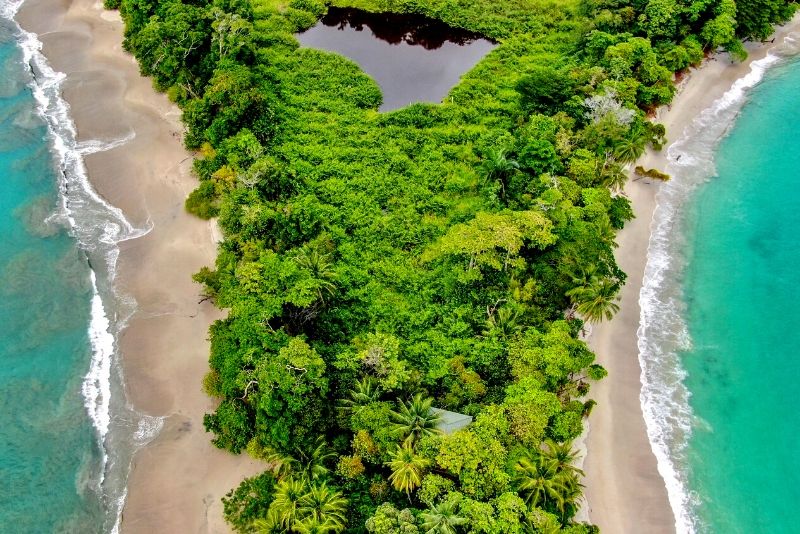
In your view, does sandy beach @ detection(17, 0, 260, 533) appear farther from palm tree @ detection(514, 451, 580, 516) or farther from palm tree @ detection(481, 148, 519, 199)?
palm tree @ detection(481, 148, 519, 199)

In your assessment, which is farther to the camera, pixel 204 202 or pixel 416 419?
pixel 204 202

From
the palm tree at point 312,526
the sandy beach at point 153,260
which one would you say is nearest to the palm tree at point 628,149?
the sandy beach at point 153,260

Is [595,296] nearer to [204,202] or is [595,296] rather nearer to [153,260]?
[204,202]

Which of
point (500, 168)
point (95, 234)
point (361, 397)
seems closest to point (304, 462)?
point (361, 397)

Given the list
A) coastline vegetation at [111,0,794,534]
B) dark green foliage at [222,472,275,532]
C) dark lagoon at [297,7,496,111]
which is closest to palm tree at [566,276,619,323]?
coastline vegetation at [111,0,794,534]

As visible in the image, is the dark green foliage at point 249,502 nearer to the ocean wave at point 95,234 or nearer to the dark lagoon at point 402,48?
the ocean wave at point 95,234

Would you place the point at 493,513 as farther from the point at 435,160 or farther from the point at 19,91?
the point at 19,91
